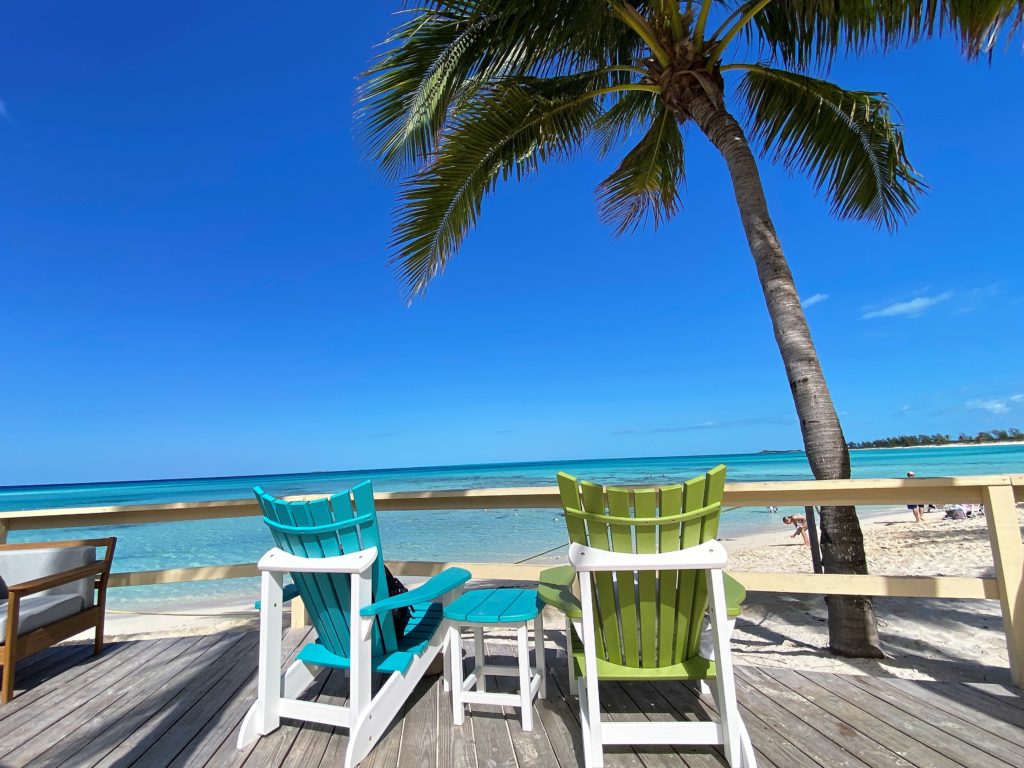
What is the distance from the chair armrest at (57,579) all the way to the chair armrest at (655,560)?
2.56 metres

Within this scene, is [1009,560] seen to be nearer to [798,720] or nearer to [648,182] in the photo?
[798,720]

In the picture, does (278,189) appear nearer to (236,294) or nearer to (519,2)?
(519,2)

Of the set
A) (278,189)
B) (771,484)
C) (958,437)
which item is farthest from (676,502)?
(958,437)

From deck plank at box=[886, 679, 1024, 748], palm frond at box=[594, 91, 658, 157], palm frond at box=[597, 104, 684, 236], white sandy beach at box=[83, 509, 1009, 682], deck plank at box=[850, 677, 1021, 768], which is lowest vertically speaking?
white sandy beach at box=[83, 509, 1009, 682]

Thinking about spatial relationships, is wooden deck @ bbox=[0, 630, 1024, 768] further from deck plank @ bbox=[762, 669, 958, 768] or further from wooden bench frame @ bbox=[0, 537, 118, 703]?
Result: wooden bench frame @ bbox=[0, 537, 118, 703]

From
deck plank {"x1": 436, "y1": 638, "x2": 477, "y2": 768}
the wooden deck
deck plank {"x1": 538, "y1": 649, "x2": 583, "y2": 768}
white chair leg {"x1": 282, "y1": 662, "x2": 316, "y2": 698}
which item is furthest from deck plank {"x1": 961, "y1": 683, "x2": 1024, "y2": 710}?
white chair leg {"x1": 282, "y1": 662, "x2": 316, "y2": 698}

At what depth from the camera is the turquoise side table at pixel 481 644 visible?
166 centimetres

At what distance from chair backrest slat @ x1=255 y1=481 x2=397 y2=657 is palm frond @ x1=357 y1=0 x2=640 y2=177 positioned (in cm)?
328

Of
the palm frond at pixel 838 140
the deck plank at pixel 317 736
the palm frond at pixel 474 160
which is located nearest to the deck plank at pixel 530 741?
the deck plank at pixel 317 736

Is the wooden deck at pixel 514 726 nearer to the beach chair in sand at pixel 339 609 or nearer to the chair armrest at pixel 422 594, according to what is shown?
the beach chair in sand at pixel 339 609

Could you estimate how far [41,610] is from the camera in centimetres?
232

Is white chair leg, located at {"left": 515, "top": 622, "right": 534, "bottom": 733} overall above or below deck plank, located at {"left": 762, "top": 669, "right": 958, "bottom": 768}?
above

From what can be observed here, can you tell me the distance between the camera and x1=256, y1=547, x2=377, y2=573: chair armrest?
1546 mm

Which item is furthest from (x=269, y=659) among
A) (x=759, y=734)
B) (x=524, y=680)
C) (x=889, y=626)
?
(x=889, y=626)
